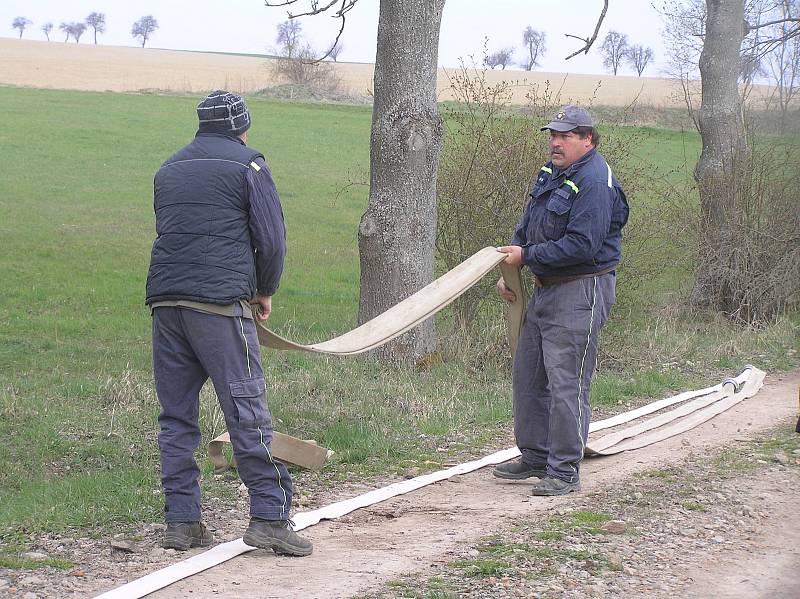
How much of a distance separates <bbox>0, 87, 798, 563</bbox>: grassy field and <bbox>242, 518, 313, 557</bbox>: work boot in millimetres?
918

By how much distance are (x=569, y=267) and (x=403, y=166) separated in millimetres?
3880

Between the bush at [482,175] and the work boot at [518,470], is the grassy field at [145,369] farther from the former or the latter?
the bush at [482,175]

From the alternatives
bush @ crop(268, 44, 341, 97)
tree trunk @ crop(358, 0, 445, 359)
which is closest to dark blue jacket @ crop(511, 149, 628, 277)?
tree trunk @ crop(358, 0, 445, 359)

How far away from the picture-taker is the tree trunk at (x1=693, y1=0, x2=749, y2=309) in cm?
1328

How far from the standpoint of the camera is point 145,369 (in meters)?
10.5

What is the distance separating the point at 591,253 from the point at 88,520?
123 inches

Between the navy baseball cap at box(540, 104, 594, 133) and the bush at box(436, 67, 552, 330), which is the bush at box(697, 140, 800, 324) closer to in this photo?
the bush at box(436, 67, 552, 330)

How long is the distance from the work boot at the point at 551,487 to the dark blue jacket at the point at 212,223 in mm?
2291

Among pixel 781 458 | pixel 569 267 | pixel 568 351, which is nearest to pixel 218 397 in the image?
pixel 568 351

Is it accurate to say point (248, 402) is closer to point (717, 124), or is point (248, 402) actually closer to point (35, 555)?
point (35, 555)

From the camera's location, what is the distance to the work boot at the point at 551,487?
20.6 feet

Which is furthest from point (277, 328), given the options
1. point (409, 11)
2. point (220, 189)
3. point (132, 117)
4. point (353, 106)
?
point (353, 106)

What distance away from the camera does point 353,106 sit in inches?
1921

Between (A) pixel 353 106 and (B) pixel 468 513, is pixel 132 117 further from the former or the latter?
(B) pixel 468 513
